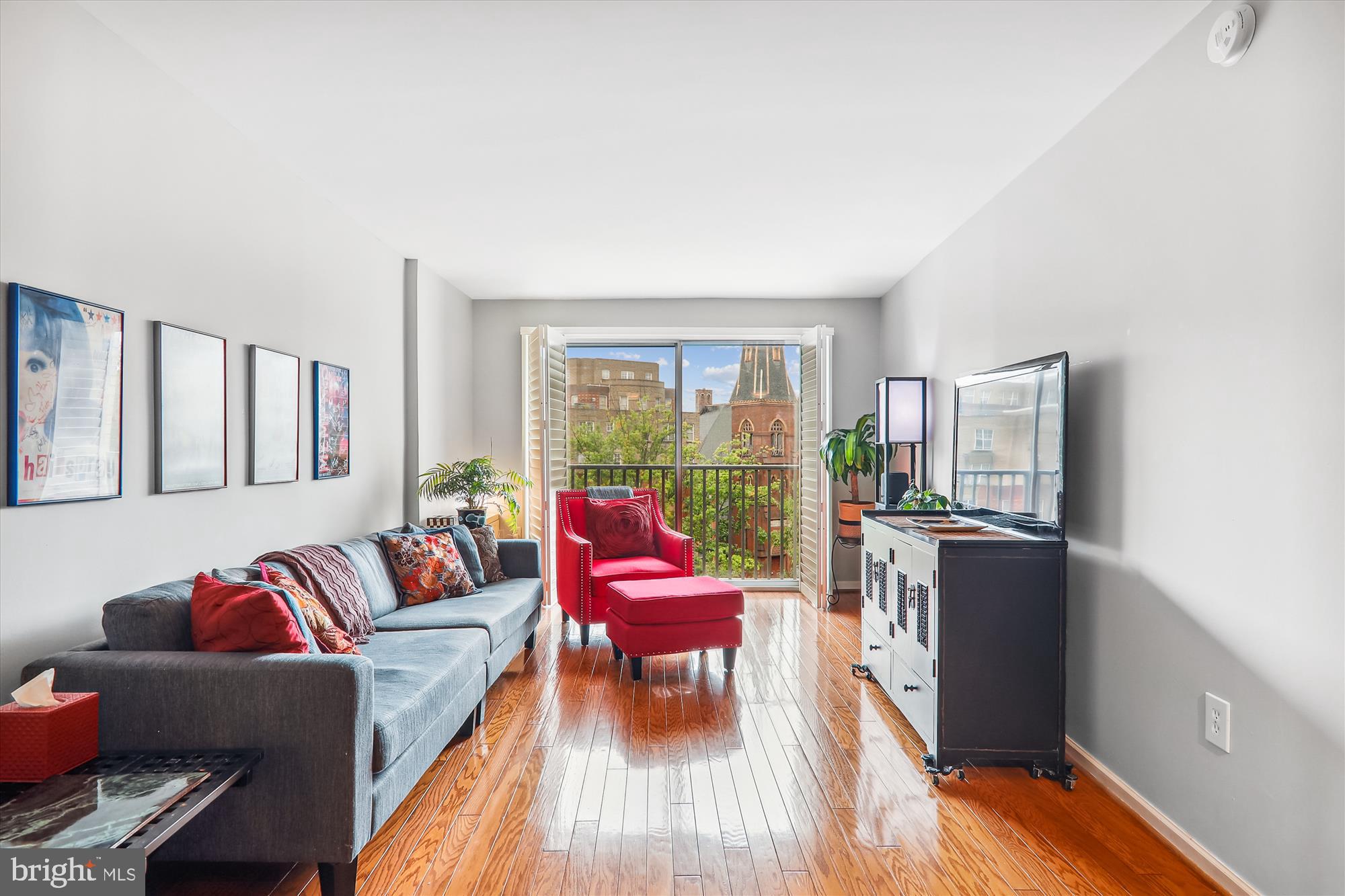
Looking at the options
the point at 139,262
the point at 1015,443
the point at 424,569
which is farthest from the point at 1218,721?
the point at 139,262

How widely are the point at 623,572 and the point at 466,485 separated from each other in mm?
1258

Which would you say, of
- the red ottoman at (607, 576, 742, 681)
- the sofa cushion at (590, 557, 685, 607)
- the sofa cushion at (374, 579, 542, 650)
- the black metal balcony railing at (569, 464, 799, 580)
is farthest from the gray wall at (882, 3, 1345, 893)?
the black metal balcony railing at (569, 464, 799, 580)

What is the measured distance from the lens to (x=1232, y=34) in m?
1.99

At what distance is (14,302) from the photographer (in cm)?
192

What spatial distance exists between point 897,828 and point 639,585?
2015 millimetres

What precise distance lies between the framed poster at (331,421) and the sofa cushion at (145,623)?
4.90ft

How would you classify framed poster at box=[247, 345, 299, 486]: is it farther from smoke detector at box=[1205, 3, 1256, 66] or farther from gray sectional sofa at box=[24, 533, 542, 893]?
smoke detector at box=[1205, 3, 1256, 66]

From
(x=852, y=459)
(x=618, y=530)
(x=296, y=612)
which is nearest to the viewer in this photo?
(x=296, y=612)

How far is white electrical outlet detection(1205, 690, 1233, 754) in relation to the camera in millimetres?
2043

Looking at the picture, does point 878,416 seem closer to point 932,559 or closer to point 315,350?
point 932,559

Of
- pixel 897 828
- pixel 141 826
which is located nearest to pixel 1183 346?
pixel 897 828

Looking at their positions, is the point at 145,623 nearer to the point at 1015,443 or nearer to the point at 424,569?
the point at 424,569

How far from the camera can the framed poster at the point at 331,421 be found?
140 inches

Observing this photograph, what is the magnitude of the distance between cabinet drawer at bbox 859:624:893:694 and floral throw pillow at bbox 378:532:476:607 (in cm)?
208
